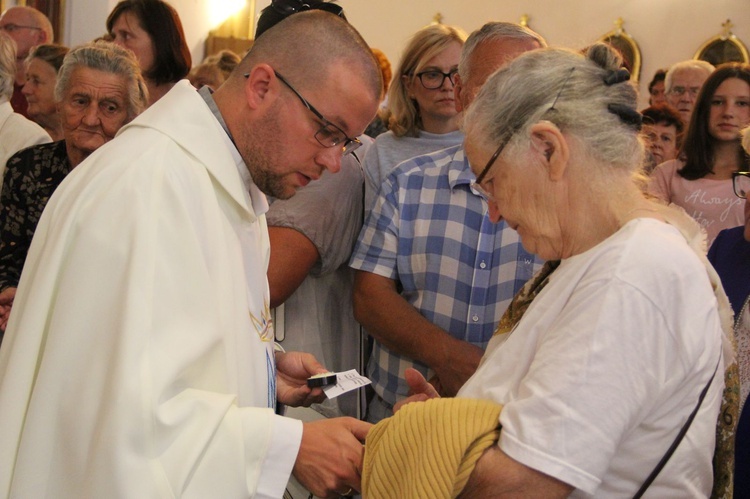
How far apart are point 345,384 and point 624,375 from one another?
102cm

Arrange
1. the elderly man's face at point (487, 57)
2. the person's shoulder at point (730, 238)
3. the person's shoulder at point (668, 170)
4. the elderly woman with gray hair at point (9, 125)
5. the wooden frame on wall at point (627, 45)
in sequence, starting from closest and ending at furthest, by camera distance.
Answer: the elderly man's face at point (487, 57)
the person's shoulder at point (730, 238)
the elderly woman with gray hair at point (9, 125)
the person's shoulder at point (668, 170)
the wooden frame on wall at point (627, 45)

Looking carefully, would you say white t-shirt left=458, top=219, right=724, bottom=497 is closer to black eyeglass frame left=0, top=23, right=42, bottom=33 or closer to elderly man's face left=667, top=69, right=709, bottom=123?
elderly man's face left=667, top=69, right=709, bottom=123

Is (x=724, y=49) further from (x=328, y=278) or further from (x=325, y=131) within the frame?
(x=325, y=131)

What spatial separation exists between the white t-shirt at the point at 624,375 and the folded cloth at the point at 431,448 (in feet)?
0.19

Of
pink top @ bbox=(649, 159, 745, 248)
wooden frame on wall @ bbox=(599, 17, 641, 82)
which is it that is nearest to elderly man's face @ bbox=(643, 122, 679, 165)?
pink top @ bbox=(649, 159, 745, 248)

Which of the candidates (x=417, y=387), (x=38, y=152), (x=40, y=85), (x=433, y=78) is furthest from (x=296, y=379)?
(x=40, y=85)

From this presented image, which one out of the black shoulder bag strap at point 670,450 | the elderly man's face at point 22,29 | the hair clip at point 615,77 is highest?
the hair clip at point 615,77

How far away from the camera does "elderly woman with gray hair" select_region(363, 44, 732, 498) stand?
5.32 feet

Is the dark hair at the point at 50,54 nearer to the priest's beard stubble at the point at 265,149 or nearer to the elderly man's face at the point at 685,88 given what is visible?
the priest's beard stubble at the point at 265,149

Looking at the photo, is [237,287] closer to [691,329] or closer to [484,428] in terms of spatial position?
[484,428]

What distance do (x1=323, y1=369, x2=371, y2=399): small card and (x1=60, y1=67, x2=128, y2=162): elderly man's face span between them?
1784 mm

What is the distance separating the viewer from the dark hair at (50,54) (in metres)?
5.19

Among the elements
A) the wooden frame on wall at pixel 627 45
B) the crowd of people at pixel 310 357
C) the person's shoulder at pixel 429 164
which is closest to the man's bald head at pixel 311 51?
the crowd of people at pixel 310 357

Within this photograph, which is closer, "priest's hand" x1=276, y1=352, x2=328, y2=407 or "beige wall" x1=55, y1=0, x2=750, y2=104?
"priest's hand" x1=276, y1=352, x2=328, y2=407
